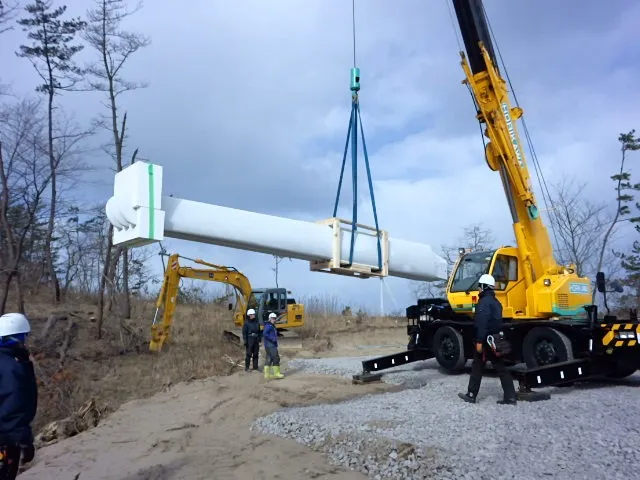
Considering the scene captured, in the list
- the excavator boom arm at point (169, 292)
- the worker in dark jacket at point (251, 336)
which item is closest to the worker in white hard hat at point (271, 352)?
the worker in dark jacket at point (251, 336)

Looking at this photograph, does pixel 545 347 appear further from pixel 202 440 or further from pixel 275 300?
pixel 275 300

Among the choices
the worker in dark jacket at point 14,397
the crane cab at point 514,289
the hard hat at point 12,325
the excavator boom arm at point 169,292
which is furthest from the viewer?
the excavator boom arm at point 169,292

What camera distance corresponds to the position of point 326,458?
21.4ft

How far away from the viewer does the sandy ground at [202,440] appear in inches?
264

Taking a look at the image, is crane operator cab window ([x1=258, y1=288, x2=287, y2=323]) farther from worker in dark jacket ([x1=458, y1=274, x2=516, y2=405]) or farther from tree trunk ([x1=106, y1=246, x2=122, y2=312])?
worker in dark jacket ([x1=458, y1=274, x2=516, y2=405])

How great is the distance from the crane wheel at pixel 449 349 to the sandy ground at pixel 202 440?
1605mm

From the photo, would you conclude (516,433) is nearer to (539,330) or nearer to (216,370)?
(539,330)

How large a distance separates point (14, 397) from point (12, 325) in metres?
0.59

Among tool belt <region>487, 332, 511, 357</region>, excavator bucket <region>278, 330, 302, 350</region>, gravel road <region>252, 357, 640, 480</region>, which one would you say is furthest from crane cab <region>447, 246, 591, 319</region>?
excavator bucket <region>278, 330, 302, 350</region>

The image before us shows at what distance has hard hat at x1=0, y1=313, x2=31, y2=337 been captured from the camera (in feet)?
15.1

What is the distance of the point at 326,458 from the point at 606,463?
2891mm

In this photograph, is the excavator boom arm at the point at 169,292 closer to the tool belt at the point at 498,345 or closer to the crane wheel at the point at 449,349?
the crane wheel at the point at 449,349

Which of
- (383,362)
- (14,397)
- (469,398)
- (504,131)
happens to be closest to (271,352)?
(383,362)

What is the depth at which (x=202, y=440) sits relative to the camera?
8.47 meters
